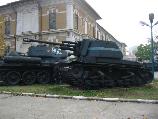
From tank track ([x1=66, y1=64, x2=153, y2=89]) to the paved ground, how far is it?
427 cm

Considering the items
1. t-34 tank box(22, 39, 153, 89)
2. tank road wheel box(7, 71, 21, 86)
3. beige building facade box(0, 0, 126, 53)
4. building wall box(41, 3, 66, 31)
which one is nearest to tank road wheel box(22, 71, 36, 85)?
tank road wheel box(7, 71, 21, 86)

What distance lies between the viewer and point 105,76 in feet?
52.8

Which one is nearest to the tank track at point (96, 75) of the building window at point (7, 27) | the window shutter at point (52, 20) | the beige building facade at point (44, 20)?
the beige building facade at point (44, 20)

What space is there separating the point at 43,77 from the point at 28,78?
932 mm

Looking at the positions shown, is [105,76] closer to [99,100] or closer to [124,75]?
[124,75]

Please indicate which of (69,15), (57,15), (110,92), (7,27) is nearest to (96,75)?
(110,92)

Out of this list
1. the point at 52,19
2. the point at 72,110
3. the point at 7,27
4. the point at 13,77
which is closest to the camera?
the point at 72,110

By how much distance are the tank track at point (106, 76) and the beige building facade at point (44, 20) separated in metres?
15.7

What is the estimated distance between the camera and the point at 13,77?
19094 mm

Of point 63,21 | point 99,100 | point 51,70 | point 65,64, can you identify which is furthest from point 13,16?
point 99,100

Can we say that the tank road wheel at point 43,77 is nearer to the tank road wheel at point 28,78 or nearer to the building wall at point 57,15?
the tank road wheel at point 28,78

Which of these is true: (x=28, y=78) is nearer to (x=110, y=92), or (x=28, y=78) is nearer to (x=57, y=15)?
(x=110, y=92)

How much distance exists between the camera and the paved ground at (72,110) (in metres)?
8.43

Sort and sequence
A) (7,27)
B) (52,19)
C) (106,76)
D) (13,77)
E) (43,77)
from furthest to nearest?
(7,27) → (52,19) → (43,77) → (13,77) → (106,76)
